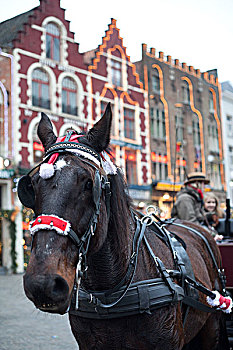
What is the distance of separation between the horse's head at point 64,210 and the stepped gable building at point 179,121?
21.8 meters

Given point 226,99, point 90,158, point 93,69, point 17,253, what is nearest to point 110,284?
point 90,158

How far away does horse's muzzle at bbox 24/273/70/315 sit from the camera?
5.80 feet

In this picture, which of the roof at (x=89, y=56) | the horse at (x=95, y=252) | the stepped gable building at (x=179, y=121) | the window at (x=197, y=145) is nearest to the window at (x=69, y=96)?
the roof at (x=89, y=56)

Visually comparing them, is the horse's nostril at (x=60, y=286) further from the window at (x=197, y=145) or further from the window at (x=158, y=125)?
the window at (x=197, y=145)

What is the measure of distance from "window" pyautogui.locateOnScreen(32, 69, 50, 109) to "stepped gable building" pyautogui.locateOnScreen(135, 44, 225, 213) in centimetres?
748

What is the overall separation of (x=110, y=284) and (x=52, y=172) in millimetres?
828

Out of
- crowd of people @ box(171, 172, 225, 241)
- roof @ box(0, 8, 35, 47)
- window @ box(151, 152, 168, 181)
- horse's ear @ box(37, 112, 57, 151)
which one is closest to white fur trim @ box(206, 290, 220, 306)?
horse's ear @ box(37, 112, 57, 151)

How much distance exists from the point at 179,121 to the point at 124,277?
2639cm

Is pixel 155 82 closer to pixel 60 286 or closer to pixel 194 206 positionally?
pixel 194 206

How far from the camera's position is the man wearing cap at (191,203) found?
6098 mm

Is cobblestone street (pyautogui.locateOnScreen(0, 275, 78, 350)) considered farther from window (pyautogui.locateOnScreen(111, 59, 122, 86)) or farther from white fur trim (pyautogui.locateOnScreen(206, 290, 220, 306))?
window (pyautogui.locateOnScreen(111, 59, 122, 86))

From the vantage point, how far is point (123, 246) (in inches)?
97.7

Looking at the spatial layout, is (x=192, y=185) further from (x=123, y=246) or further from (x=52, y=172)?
(x=52, y=172)

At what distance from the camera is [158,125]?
1045 inches
